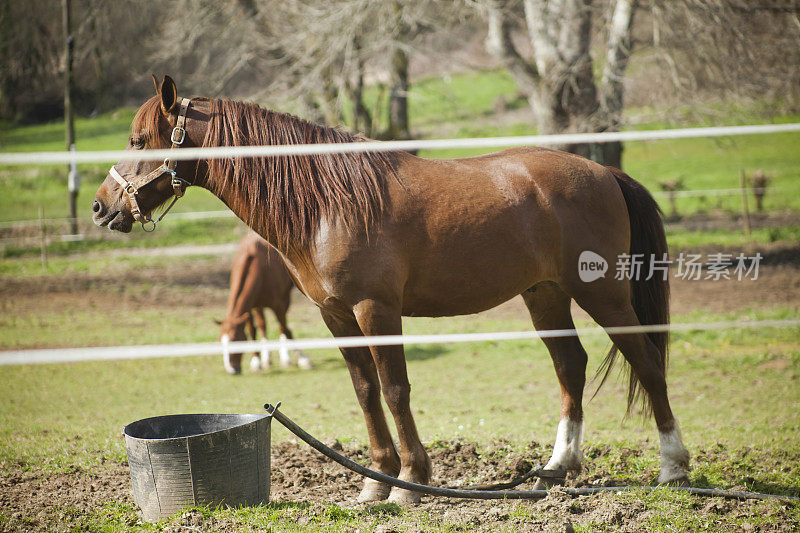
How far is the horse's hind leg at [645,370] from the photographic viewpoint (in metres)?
3.73

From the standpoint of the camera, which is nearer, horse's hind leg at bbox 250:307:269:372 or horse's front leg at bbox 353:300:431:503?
horse's front leg at bbox 353:300:431:503

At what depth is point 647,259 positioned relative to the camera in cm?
401

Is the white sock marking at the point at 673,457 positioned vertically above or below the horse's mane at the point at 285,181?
below

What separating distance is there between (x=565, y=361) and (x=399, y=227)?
1.38 meters

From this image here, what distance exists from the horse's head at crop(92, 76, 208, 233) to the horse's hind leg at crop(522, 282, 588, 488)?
2.11 metres

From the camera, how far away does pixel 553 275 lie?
3760 millimetres

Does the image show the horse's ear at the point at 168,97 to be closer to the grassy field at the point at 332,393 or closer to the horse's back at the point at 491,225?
the horse's back at the point at 491,225

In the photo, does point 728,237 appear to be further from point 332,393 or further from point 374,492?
point 374,492

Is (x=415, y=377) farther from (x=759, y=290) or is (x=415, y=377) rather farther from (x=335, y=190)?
(x=759, y=290)

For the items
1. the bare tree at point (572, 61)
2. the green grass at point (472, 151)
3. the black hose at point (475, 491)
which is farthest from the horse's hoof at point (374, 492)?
the bare tree at point (572, 61)

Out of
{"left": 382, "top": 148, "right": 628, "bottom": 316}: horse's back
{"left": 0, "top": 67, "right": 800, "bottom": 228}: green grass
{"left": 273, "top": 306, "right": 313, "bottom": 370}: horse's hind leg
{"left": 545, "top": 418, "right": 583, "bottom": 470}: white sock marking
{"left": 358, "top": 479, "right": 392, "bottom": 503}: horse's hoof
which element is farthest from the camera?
{"left": 0, "top": 67, "right": 800, "bottom": 228}: green grass

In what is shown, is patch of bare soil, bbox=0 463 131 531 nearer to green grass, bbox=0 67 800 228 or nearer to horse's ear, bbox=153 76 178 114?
horse's ear, bbox=153 76 178 114

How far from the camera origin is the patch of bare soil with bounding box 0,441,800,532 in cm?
325

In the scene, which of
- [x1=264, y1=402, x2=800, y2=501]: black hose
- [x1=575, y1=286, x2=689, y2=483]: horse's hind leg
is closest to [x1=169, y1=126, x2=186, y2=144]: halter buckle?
[x1=264, y1=402, x2=800, y2=501]: black hose
